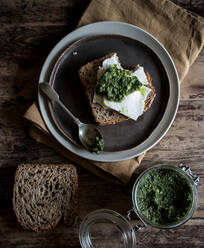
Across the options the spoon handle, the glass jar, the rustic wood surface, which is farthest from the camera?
the rustic wood surface

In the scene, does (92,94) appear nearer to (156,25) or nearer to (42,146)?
(42,146)

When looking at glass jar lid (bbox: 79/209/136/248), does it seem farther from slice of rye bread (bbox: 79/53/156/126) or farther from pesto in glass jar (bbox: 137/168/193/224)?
slice of rye bread (bbox: 79/53/156/126)

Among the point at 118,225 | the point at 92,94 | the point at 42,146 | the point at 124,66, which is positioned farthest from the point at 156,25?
the point at 118,225

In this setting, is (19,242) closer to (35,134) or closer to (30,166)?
(30,166)

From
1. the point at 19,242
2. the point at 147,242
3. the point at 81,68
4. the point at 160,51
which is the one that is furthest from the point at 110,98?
the point at 19,242

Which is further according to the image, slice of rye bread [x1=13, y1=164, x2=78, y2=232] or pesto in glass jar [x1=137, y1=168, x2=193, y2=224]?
slice of rye bread [x1=13, y1=164, x2=78, y2=232]

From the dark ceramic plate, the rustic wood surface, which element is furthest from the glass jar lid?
the dark ceramic plate

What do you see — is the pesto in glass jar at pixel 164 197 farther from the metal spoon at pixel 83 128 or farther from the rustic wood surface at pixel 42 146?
the metal spoon at pixel 83 128

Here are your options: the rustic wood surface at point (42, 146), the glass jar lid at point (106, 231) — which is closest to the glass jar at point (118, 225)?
the glass jar lid at point (106, 231)
